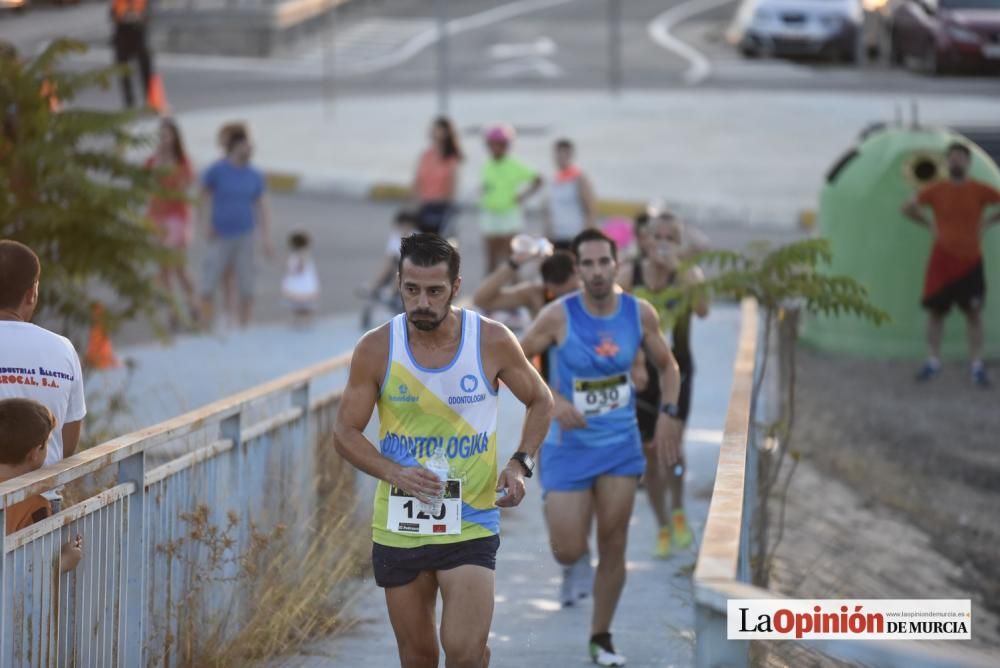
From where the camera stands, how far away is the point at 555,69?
37.8 meters

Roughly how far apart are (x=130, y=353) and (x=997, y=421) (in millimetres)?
7017

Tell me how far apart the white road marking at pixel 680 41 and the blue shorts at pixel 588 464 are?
27877 mm

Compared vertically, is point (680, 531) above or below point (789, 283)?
below

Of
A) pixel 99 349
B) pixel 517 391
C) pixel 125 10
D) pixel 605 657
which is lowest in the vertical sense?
pixel 605 657

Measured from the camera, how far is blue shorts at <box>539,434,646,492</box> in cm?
822

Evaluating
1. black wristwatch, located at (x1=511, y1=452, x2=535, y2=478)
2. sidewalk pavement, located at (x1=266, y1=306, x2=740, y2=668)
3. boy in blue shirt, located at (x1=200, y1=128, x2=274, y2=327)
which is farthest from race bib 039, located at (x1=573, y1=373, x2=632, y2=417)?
boy in blue shirt, located at (x1=200, y1=128, x2=274, y2=327)

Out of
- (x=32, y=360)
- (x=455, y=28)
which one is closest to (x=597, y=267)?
(x=32, y=360)

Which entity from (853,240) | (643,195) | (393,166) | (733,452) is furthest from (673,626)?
(393,166)

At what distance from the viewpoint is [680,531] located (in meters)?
10.1

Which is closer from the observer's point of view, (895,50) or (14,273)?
(14,273)

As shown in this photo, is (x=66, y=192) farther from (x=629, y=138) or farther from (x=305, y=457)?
(x=629, y=138)

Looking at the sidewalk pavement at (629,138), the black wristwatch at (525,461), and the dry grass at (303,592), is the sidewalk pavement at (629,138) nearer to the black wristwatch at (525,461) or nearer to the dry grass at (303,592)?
the dry grass at (303,592)

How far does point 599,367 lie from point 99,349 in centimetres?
627

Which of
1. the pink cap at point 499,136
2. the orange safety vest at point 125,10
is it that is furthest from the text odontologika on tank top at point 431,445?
the orange safety vest at point 125,10
